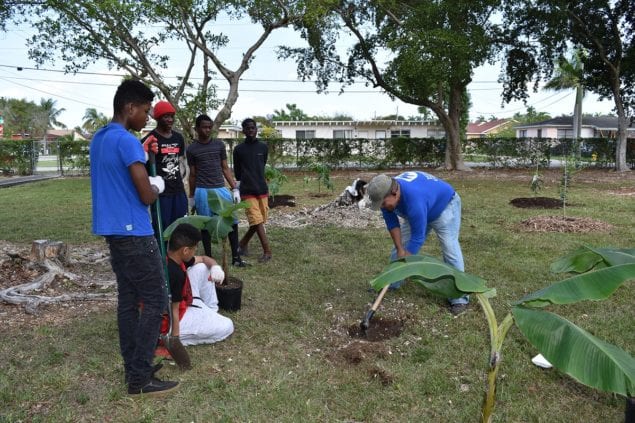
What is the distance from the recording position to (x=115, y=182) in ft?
9.45

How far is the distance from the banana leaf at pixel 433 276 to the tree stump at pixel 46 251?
469cm

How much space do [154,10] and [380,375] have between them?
13236 millimetres

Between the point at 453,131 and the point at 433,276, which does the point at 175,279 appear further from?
the point at 453,131

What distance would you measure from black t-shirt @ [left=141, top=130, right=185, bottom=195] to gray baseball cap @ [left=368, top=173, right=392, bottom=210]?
→ 1.99 metres

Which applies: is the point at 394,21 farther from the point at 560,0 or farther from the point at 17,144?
the point at 17,144

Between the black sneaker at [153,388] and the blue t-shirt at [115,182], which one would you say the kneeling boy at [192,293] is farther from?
the blue t-shirt at [115,182]

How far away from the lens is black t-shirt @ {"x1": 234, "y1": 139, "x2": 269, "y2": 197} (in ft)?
20.4

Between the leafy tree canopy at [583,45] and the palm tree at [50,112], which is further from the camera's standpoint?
the palm tree at [50,112]

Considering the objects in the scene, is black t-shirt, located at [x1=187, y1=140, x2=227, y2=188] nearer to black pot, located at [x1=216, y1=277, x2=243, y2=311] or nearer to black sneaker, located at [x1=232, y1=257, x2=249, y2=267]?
black sneaker, located at [x1=232, y1=257, x2=249, y2=267]

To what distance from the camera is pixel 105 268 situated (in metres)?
6.18

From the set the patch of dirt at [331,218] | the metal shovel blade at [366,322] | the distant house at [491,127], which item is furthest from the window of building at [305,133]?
the metal shovel blade at [366,322]

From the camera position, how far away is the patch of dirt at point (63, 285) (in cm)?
452

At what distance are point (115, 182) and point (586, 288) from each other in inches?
97.6

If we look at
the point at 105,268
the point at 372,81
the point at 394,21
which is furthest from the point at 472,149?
the point at 105,268
